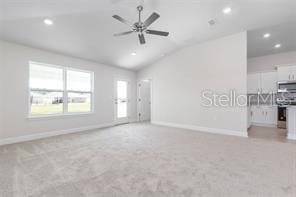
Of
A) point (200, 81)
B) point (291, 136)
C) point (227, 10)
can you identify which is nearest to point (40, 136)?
point (200, 81)

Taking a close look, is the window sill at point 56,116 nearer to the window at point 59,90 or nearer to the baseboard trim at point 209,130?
the window at point 59,90

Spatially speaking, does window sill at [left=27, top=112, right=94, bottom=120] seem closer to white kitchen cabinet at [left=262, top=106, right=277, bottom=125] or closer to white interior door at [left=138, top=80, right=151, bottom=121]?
white interior door at [left=138, top=80, right=151, bottom=121]

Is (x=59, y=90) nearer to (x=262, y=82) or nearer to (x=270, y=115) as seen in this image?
(x=262, y=82)

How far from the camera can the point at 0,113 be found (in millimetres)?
3578

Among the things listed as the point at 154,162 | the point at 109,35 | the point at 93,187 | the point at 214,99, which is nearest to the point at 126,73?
the point at 109,35

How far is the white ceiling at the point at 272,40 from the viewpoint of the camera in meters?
4.10

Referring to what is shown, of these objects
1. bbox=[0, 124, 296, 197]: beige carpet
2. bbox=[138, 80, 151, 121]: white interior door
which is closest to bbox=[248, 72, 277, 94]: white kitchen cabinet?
bbox=[0, 124, 296, 197]: beige carpet

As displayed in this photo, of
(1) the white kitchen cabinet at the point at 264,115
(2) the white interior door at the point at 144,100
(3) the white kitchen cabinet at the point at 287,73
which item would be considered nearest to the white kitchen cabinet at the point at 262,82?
(3) the white kitchen cabinet at the point at 287,73

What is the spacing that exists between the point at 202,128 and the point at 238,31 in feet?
10.3

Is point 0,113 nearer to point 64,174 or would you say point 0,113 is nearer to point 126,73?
point 64,174

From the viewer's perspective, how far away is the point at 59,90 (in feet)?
15.5

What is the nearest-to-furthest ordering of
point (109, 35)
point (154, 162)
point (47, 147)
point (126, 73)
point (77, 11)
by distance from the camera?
point (154, 162)
point (77, 11)
point (47, 147)
point (109, 35)
point (126, 73)

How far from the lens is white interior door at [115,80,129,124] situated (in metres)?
6.54

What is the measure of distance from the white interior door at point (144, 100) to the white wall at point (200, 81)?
37.9 inches
